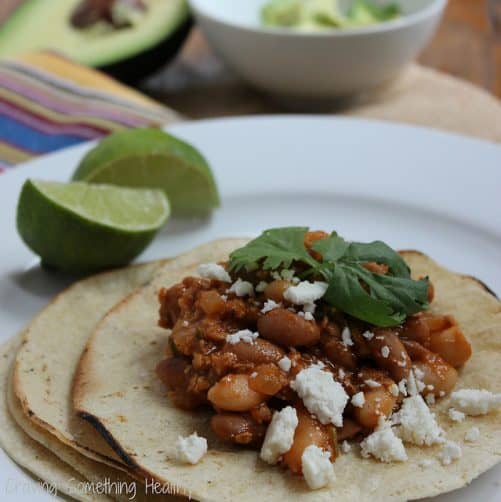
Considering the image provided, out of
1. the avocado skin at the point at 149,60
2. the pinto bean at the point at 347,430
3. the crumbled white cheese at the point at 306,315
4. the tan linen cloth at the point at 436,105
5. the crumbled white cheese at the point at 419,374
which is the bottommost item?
the avocado skin at the point at 149,60

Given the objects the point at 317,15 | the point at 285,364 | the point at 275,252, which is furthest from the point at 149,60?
the point at 285,364

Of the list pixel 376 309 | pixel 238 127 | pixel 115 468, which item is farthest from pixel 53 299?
pixel 238 127

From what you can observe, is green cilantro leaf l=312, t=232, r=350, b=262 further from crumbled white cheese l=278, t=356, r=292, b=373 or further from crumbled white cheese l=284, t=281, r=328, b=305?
crumbled white cheese l=278, t=356, r=292, b=373

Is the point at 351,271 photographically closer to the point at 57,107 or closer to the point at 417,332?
the point at 417,332

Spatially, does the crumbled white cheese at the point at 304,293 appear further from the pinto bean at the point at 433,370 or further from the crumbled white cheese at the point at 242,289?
the pinto bean at the point at 433,370

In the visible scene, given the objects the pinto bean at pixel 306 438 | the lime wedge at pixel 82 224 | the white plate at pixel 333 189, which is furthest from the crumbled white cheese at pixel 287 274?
the white plate at pixel 333 189

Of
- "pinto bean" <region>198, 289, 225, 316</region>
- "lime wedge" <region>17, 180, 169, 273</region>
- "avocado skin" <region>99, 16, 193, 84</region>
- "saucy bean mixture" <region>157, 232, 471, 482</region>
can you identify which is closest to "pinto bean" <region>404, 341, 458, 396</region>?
"saucy bean mixture" <region>157, 232, 471, 482</region>
